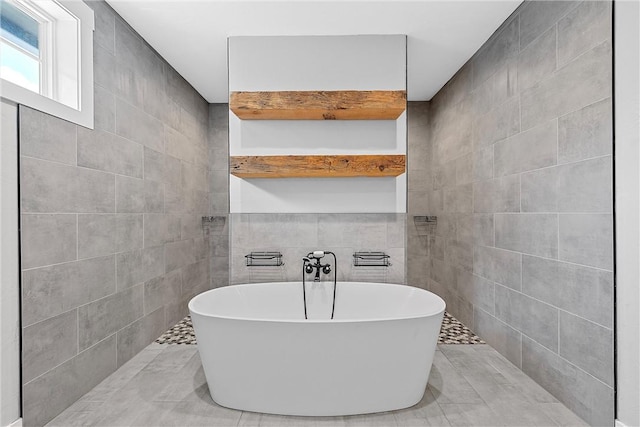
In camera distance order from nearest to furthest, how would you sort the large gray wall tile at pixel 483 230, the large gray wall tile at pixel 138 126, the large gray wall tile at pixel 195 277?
the large gray wall tile at pixel 138 126 < the large gray wall tile at pixel 483 230 < the large gray wall tile at pixel 195 277

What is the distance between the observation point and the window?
6.91ft

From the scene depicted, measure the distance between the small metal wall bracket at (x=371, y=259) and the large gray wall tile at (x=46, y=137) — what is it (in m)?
2.16

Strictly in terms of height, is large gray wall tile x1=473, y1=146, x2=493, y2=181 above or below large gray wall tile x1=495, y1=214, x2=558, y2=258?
above

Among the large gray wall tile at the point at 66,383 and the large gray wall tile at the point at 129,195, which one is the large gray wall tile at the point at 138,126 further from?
the large gray wall tile at the point at 66,383

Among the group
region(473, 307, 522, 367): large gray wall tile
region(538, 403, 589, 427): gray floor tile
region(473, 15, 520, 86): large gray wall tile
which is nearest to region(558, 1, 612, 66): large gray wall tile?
region(473, 15, 520, 86): large gray wall tile

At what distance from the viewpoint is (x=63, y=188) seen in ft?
7.38

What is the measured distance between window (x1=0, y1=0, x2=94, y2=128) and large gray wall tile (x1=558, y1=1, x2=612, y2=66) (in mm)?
2964

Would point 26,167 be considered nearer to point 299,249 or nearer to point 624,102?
point 299,249

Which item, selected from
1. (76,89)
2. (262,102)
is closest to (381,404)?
(262,102)

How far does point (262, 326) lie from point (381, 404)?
82 cm

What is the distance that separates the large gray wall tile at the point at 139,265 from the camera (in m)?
2.85

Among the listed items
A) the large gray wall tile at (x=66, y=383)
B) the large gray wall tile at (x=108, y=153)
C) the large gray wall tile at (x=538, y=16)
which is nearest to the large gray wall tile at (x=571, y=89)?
the large gray wall tile at (x=538, y=16)

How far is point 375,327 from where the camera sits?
206 cm

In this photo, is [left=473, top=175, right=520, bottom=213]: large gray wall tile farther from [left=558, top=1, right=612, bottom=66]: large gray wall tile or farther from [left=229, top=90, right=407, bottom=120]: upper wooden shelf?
[left=229, top=90, right=407, bottom=120]: upper wooden shelf
